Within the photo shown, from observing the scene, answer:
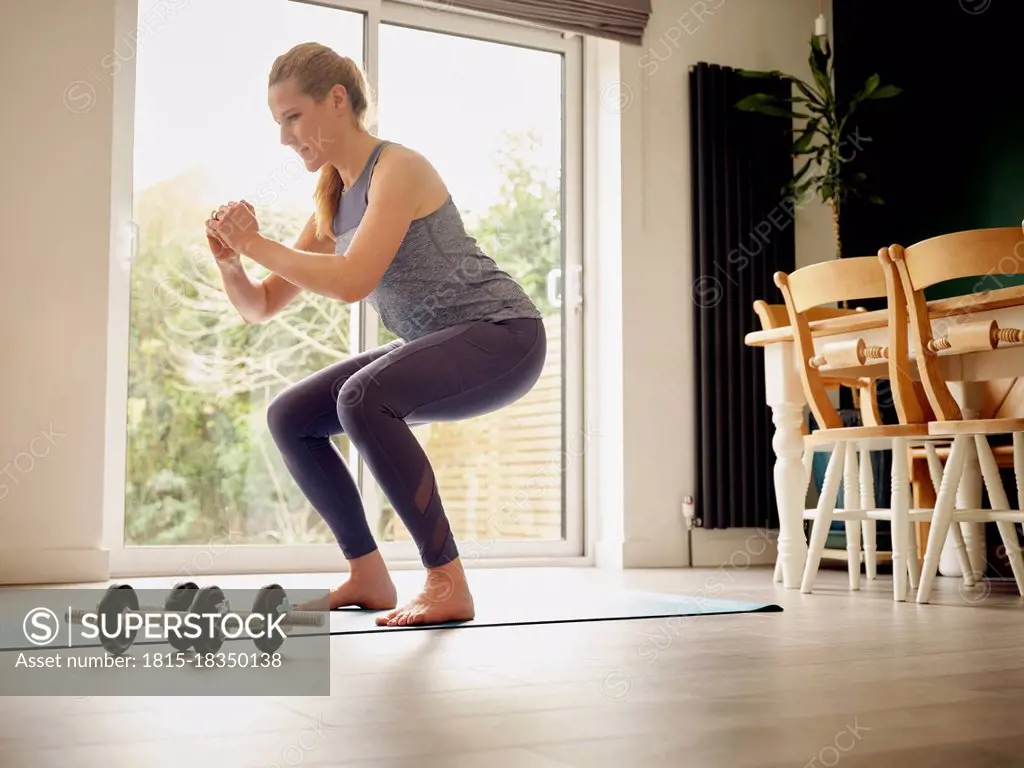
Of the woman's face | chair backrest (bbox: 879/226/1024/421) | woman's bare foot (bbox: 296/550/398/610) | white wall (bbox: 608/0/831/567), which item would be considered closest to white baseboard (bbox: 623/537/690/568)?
white wall (bbox: 608/0/831/567)

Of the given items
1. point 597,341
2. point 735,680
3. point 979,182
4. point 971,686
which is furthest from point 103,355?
point 979,182

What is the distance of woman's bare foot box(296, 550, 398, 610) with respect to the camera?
2.32m

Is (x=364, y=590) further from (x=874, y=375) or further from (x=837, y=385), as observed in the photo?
(x=837, y=385)

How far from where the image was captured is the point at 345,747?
104 centimetres

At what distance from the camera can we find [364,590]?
2.33 metres

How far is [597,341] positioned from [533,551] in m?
0.89

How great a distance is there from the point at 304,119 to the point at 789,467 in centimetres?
175

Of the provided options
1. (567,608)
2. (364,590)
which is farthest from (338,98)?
(567,608)

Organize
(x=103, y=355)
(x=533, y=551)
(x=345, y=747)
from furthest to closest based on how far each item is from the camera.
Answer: (x=533, y=551) → (x=103, y=355) → (x=345, y=747)

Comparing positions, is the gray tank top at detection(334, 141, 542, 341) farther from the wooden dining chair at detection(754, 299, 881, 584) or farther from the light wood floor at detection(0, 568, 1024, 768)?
the wooden dining chair at detection(754, 299, 881, 584)

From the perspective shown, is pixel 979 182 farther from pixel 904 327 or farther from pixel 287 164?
pixel 287 164

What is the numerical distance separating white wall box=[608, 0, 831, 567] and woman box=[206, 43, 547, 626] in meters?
2.22

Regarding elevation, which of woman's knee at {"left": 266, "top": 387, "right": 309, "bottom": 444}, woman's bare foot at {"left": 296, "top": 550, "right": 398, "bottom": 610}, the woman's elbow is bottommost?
woman's bare foot at {"left": 296, "top": 550, "right": 398, "bottom": 610}

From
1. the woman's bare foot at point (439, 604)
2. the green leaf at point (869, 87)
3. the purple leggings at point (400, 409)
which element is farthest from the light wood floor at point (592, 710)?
the green leaf at point (869, 87)
